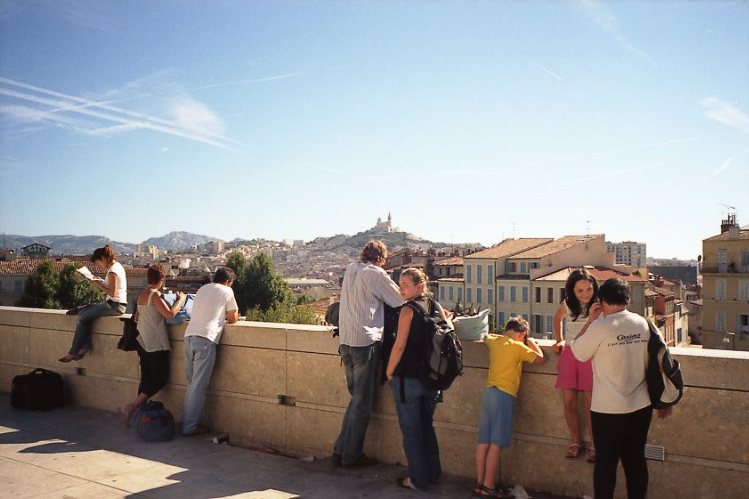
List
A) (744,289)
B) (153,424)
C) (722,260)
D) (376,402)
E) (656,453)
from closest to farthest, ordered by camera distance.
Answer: (656,453)
(376,402)
(153,424)
(744,289)
(722,260)

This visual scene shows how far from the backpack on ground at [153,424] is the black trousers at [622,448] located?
3.99m

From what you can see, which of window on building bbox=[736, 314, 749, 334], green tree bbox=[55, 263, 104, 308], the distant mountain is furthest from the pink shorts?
the distant mountain

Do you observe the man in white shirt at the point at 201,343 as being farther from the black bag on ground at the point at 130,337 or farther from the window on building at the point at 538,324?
the window on building at the point at 538,324

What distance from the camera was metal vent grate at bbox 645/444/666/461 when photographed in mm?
4336

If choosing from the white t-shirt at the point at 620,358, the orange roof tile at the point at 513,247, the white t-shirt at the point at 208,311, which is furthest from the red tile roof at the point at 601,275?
the white t-shirt at the point at 620,358

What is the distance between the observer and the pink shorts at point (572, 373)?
4.46 m

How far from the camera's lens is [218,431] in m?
6.50

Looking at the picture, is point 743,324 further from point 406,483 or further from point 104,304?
point 406,483

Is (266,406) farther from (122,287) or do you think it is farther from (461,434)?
(122,287)

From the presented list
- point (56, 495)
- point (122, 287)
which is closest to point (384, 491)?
point (56, 495)

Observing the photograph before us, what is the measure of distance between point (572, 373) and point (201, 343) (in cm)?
350

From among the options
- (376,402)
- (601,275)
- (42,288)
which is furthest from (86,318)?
(42,288)

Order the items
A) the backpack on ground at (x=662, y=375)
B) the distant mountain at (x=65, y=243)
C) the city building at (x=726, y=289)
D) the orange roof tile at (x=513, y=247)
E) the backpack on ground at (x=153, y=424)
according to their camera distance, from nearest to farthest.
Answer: the backpack on ground at (x=662, y=375)
the backpack on ground at (x=153, y=424)
the city building at (x=726, y=289)
the orange roof tile at (x=513, y=247)
the distant mountain at (x=65, y=243)

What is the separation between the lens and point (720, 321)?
5531 centimetres
